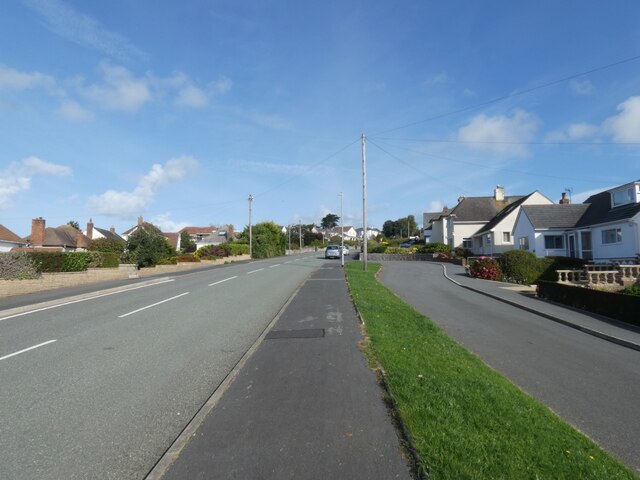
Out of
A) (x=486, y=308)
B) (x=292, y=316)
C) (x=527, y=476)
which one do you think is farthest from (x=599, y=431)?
(x=486, y=308)

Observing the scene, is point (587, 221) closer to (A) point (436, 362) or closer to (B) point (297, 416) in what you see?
(A) point (436, 362)

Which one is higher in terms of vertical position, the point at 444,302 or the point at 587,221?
the point at 587,221

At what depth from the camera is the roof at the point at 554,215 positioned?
34.6 m

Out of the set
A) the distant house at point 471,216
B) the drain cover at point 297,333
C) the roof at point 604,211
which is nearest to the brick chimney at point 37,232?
the distant house at point 471,216

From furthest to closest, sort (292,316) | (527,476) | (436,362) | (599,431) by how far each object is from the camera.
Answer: (292,316), (436,362), (599,431), (527,476)

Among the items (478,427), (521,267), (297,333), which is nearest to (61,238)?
(521,267)

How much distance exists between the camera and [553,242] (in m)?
35.0

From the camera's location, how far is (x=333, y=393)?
5375 mm

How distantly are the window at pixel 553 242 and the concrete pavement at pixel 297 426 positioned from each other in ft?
109

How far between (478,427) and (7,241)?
4333 centimetres

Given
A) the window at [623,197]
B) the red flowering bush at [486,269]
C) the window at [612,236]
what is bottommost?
the red flowering bush at [486,269]

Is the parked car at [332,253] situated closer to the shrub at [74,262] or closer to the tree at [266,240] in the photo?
Result: the tree at [266,240]

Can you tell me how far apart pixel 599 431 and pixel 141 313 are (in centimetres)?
1101

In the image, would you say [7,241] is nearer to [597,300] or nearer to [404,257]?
[404,257]
